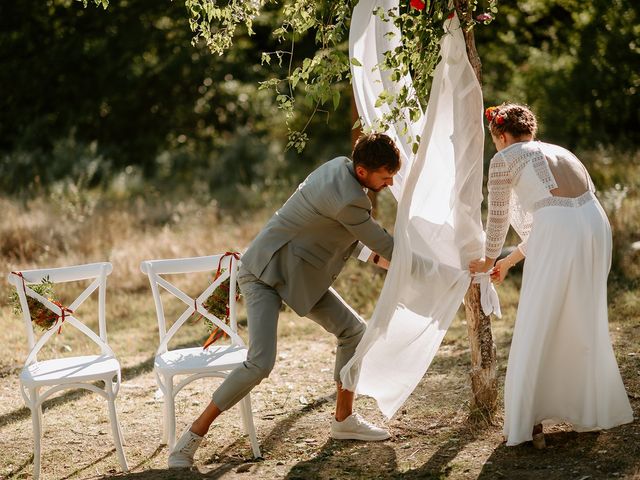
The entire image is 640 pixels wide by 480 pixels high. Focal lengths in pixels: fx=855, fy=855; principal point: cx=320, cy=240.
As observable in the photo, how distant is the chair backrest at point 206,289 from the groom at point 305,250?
48 centimetres

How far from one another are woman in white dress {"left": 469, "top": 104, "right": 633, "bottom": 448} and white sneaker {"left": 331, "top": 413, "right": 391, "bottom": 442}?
32.7 inches

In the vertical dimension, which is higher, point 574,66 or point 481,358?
point 574,66

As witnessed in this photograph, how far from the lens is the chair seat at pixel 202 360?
462 centimetres

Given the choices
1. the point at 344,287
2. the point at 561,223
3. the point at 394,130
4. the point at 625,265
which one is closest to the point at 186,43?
the point at 344,287

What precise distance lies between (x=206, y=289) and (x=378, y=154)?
4.82 ft

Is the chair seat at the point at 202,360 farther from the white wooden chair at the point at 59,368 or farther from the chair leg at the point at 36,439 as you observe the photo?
the chair leg at the point at 36,439

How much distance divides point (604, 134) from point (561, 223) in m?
10.7

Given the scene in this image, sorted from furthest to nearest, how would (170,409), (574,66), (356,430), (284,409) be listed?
(574,66), (284,409), (356,430), (170,409)

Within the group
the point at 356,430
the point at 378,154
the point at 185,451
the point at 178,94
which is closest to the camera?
the point at 378,154

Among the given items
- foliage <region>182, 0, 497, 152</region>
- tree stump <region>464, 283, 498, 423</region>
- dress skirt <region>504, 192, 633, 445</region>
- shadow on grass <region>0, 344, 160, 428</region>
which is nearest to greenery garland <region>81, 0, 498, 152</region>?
foliage <region>182, 0, 497, 152</region>

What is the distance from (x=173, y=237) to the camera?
1052 centimetres

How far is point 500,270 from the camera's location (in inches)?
183

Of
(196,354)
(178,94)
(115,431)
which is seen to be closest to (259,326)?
(196,354)

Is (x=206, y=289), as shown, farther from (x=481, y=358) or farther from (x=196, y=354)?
(x=481, y=358)
